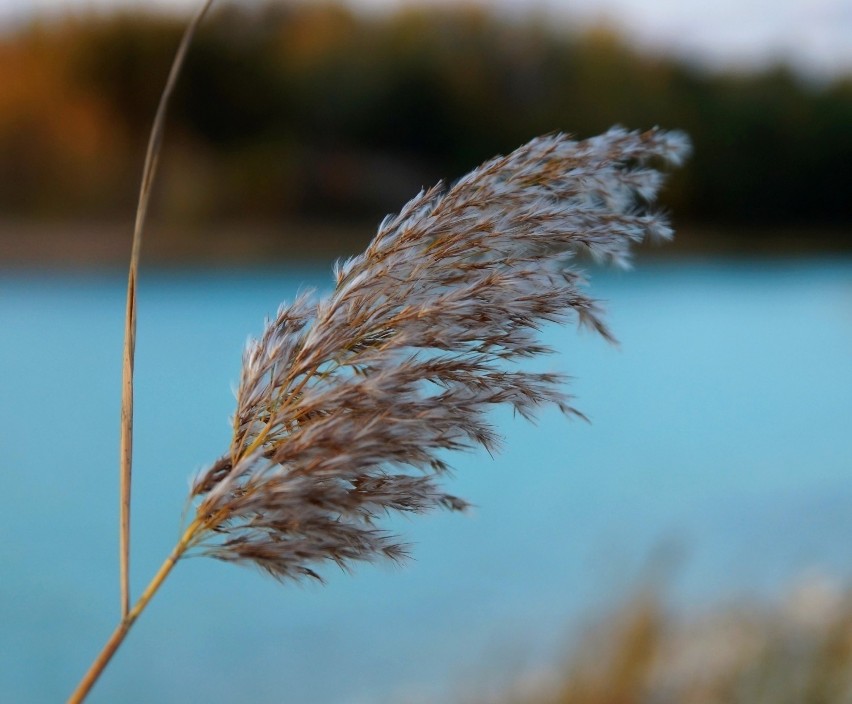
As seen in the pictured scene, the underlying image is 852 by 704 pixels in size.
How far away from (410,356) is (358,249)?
2729 mm

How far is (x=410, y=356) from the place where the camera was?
1.57ft

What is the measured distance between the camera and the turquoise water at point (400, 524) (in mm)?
2520

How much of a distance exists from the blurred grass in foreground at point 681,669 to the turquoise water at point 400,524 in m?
0.10

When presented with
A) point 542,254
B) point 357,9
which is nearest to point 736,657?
point 542,254

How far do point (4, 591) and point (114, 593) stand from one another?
0.32 m

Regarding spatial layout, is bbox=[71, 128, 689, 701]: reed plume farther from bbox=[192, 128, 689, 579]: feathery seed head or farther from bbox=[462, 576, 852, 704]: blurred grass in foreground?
bbox=[462, 576, 852, 704]: blurred grass in foreground

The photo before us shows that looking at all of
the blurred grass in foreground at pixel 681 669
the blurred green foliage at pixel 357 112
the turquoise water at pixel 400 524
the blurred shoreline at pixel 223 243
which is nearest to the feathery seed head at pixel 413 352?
the blurred grass in foreground at pixel 681 669

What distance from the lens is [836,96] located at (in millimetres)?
3732

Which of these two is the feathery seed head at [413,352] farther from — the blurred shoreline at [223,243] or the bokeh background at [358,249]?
the blurred shoreline at [223,243]

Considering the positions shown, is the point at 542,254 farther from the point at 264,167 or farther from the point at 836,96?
the point at 836,96

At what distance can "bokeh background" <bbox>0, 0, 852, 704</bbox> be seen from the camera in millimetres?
2572

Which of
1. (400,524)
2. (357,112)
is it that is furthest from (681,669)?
(357,112)

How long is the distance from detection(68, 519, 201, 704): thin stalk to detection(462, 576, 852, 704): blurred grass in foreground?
1.46 meters

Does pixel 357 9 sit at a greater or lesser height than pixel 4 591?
greater
